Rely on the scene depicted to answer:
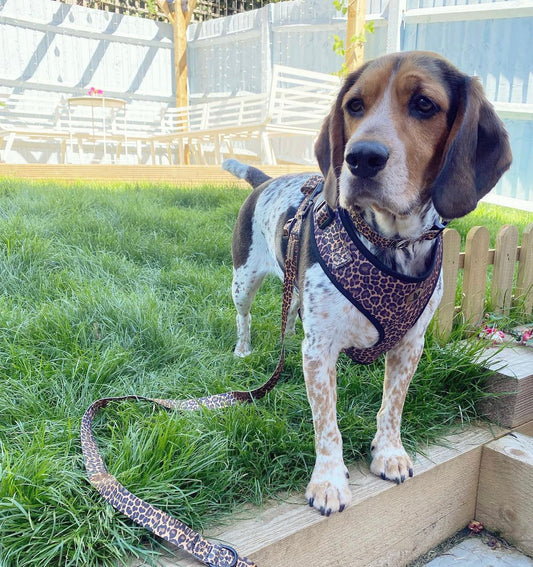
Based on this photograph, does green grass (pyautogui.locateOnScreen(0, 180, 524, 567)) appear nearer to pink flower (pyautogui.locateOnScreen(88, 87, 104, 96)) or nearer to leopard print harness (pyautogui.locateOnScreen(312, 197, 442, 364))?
leopard print harness (pyautogui.locateOnScreen(312, 197, 442, 364))

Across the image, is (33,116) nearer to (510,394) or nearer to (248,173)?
(248,173)

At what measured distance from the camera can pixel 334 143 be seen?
195cm

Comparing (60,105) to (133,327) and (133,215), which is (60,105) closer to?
(133,215)

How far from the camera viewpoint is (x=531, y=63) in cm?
782

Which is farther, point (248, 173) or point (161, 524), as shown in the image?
point (248, 173)

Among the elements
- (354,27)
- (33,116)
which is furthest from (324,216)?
(33,116)

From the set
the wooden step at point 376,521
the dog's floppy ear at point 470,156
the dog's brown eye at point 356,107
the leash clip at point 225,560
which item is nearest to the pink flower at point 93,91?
the dog's brown eye at point 356,107

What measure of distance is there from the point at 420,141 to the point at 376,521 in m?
A: 1.36

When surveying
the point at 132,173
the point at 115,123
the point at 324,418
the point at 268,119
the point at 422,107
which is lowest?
the point at 324,418

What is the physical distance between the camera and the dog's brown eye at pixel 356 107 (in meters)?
1.78

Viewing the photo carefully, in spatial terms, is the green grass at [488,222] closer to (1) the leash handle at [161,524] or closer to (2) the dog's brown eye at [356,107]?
(2) the dog's brown eye at [356,107]

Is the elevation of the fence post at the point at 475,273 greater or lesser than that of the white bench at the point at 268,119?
lesser

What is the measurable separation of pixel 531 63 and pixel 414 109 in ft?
24.7

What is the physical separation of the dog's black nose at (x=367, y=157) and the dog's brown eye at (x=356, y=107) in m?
0.29
